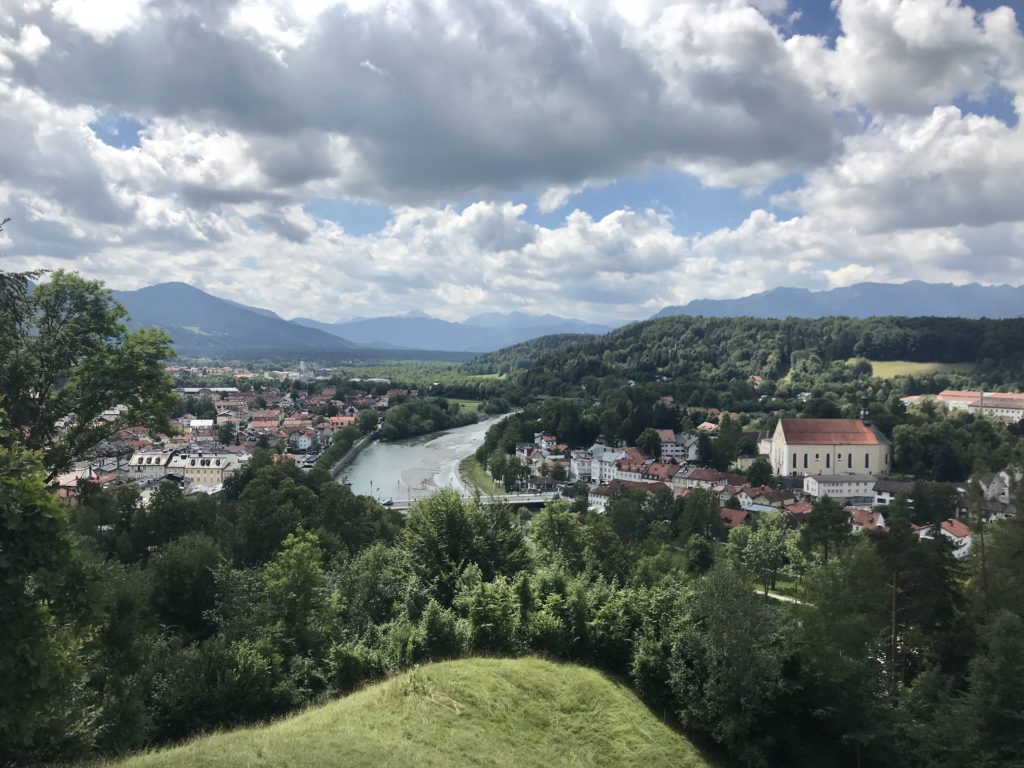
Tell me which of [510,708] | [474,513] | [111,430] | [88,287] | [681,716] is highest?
[88,287]

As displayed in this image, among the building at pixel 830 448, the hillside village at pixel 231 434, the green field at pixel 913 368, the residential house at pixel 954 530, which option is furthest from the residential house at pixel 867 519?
the green field at pixel 913 368

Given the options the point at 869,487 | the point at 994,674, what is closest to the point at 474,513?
the point at 994,674

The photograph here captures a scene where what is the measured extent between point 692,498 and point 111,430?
1414 inches

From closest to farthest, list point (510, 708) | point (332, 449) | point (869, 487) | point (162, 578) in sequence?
point (510, 708) < point (162, 578) < point (869, 487) < point (332, 449)

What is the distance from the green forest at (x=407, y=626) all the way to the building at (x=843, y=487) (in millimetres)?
39100

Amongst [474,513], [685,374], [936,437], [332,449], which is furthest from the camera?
[685,374]

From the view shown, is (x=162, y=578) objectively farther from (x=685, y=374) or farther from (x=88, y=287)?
(x=685, y=374)

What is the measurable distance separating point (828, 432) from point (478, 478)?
3481 centimetres

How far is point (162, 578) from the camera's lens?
56.3 feet

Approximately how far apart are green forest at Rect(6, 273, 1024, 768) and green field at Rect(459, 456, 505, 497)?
38411 mm

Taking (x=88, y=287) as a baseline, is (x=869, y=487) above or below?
below

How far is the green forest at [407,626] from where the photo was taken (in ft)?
20.0

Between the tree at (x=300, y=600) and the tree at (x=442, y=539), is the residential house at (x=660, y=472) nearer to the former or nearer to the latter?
the tree at (x=442, y=539)

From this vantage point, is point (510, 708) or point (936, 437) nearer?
point (510, 708)
